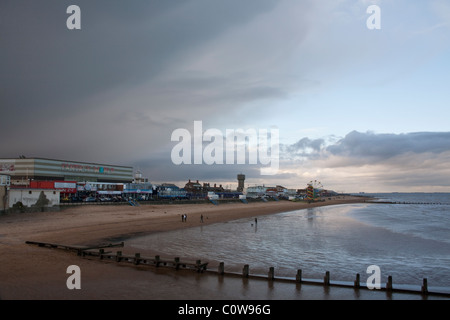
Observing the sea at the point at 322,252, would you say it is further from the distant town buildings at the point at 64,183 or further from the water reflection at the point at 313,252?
the distant town buildings at the point at 64,183

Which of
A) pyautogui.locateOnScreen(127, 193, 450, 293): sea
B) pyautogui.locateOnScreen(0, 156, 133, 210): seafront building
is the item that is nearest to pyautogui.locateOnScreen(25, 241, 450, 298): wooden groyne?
pyautogui.locateOnScreen(127, 193, 450, 293): sea

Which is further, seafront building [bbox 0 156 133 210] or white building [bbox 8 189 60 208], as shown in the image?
seafront building [bbox 0 156 133 210]

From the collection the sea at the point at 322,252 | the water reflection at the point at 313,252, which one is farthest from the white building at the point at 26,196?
the water reflection at the point at 313,252

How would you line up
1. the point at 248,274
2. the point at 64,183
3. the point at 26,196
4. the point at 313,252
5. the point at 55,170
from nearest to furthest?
the point at 248,274, the point at 313,252, the point at 26,196, the point at 64,183, the point at 55,170

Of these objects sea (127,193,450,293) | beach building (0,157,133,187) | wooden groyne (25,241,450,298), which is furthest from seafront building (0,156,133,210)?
wooden groyne (25,241,450,298)

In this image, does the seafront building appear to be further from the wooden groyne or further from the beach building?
the wooden groyne

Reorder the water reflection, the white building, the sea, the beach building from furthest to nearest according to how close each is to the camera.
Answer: the beach building < the white building < the water reflection < the sea

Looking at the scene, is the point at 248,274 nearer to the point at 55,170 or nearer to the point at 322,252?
the point at 322,252

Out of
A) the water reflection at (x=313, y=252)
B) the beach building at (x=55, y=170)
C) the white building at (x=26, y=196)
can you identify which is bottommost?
the water reflection at (x=313, y=252)

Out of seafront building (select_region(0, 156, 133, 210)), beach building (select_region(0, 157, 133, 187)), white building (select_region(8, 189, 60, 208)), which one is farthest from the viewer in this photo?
beach building (select_region(0, 157, 133, 187))

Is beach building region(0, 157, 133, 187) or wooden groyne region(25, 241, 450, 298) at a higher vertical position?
beach building region(0, 157, 133, 187)

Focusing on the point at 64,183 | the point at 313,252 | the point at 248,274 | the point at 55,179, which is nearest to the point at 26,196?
the point at 64,183

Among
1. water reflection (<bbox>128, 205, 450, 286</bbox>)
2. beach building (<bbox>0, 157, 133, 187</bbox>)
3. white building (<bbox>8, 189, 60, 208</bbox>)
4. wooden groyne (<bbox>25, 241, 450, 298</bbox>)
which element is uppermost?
beach building (<bbox>0, 157, 133, 187</bbox>)
